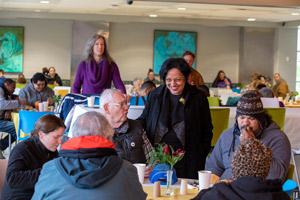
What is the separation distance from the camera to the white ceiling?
41.5 ft

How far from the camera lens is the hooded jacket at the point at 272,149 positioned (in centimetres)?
313

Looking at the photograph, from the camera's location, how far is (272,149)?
322 cm

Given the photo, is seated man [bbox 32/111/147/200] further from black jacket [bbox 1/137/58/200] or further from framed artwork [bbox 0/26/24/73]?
framed artwork [bbox 0/26/24/73]

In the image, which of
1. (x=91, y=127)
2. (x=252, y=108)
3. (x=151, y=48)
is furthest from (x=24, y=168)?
(x=151, y=48)

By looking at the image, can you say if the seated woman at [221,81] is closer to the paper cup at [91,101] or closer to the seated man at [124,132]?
the paper cup at [91,101]

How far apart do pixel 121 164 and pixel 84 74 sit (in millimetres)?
3832

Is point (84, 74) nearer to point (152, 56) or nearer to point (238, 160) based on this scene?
point (238, 160)

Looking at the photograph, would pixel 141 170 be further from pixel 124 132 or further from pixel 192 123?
pixel 192 123

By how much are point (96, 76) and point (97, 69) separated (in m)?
0.08

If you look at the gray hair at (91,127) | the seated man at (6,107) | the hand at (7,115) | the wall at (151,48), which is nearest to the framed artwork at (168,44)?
the wall at (151,48)

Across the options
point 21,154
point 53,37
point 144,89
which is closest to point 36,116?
point 144,89

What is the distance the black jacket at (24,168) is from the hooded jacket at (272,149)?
116 cm

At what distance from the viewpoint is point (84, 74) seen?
19.1 ft

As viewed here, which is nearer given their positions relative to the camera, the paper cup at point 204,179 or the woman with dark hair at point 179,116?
the paper cup at point 204,179
